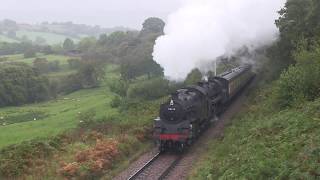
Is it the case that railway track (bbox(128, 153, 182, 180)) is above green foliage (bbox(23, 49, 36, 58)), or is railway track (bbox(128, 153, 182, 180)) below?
below

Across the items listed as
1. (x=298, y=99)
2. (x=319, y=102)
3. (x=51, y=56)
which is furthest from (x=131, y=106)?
(x=51, y=56)

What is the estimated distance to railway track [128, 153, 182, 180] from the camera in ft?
85.7

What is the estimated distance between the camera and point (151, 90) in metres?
68.6

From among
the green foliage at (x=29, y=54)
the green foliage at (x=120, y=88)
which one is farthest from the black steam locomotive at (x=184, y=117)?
the green foliage at (x=29, y=54)

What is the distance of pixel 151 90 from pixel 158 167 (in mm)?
40535

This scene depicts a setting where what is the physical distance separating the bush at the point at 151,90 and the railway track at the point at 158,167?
29.2m

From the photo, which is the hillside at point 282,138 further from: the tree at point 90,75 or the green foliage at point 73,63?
the green foliage at point 73,63

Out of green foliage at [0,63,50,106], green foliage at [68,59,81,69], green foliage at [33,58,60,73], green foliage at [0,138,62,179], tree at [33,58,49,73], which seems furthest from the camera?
green foliage at [68,59,81,69]

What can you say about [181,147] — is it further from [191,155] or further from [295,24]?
[295,24]

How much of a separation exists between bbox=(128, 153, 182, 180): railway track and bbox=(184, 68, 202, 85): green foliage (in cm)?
1041

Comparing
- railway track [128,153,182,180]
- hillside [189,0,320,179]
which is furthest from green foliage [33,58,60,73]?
railway track [128,153,182,180]

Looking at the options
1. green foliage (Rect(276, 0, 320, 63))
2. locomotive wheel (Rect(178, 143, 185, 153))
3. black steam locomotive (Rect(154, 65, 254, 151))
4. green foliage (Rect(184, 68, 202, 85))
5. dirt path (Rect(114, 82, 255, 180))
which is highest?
green foliage (Rect(276, 0, 320, 63))

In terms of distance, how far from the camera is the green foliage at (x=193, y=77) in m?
40.7

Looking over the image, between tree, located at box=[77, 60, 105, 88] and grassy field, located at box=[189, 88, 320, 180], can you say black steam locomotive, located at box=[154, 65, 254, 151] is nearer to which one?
grassy field, located at box=[189, 88, 320, 180]
